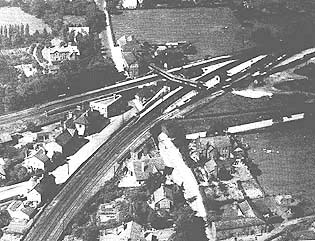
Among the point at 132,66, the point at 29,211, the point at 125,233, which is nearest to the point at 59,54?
the point at 132,66

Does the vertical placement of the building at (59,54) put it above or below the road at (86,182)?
above

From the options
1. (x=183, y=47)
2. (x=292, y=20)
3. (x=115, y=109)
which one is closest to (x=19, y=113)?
(x=115, y=109)

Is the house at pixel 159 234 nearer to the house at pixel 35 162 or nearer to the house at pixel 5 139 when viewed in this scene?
the house at pixel 35 162

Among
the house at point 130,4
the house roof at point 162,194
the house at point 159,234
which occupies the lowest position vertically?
the house at point 159,234

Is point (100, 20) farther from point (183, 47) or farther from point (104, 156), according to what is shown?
point (104, 156)

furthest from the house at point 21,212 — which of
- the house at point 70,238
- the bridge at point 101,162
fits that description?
the house at point 70,238

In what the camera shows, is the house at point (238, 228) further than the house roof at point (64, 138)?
No

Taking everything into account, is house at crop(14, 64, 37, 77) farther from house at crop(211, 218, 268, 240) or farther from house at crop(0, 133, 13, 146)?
house at crop(211, 218, 268, 240)

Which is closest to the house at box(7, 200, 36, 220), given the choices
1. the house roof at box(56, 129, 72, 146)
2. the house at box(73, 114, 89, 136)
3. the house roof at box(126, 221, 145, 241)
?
the house roof at box(126, 221, 145, 241)
